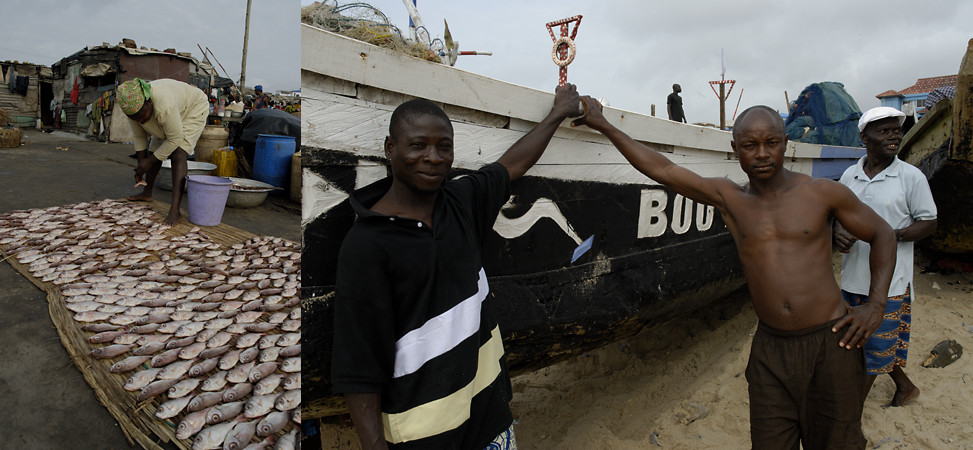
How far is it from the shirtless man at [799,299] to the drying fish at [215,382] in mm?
2721

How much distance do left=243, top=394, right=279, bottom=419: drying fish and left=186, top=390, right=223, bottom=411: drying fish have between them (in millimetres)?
174

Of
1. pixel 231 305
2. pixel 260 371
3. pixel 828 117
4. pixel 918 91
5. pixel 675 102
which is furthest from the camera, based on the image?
pixel 918 91

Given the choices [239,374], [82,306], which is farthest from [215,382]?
[82,306]

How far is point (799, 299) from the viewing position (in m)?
2.11

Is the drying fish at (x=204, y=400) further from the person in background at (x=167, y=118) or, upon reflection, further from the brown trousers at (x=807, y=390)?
the person in background at (x=167, y=118)

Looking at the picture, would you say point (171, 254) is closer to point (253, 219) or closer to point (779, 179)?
point (253, 219)

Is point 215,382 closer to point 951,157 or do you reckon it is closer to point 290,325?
point 290,325

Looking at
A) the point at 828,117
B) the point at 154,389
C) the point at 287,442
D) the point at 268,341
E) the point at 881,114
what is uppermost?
the point at 828,117

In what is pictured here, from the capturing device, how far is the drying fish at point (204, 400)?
103 inches

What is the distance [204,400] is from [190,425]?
0.68 ft

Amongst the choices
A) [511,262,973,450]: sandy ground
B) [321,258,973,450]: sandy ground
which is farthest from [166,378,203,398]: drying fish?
[511,262,973,450]: sandy ground

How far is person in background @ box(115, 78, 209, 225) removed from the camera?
529cm

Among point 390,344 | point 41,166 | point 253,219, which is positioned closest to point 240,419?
point 390,344

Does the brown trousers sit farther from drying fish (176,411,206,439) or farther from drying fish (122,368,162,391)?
drying fish (122,368,162,391)
